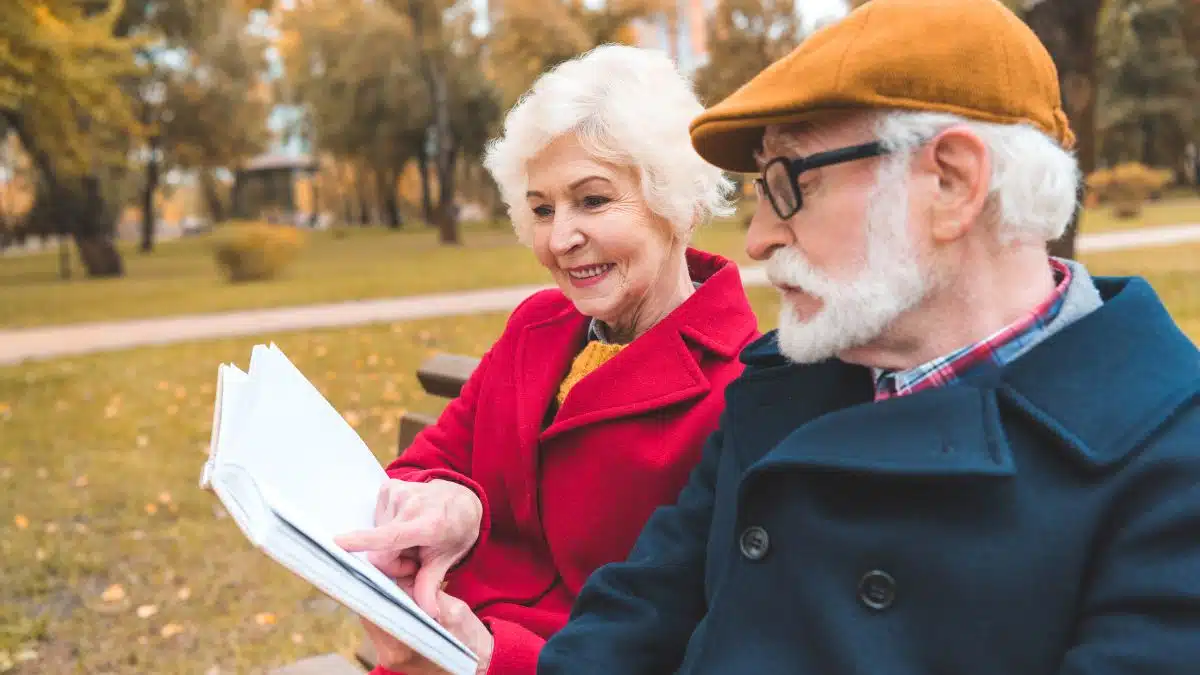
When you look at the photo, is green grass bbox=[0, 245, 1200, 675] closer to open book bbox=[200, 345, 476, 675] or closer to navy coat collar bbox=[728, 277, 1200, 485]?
open book bbox=[200, 345, 476, 675]

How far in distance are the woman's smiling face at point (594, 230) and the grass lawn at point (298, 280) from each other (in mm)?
11043

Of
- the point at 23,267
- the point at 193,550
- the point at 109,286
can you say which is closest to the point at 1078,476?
the point at 193,550

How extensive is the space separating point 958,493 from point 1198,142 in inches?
1857

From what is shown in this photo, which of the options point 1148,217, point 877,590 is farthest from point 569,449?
point 1148,217

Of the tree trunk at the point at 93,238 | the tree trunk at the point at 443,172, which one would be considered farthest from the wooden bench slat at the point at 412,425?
the tree trunk at the point at 443,172

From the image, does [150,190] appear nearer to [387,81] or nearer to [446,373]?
[387,81]

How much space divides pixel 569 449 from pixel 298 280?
1708 centimetres

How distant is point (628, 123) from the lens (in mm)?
2076

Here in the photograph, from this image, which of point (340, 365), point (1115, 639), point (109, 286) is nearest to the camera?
point (1115, 639)

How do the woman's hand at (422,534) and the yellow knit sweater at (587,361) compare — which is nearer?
the woman's hand at (422,534)

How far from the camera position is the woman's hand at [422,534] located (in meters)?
1.79

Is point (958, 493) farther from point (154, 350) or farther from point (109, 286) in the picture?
point (109, 286)

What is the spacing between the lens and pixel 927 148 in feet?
4.47

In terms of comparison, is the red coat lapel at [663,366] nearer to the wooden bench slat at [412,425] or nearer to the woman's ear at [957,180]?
the woman's ear at [957,180]
